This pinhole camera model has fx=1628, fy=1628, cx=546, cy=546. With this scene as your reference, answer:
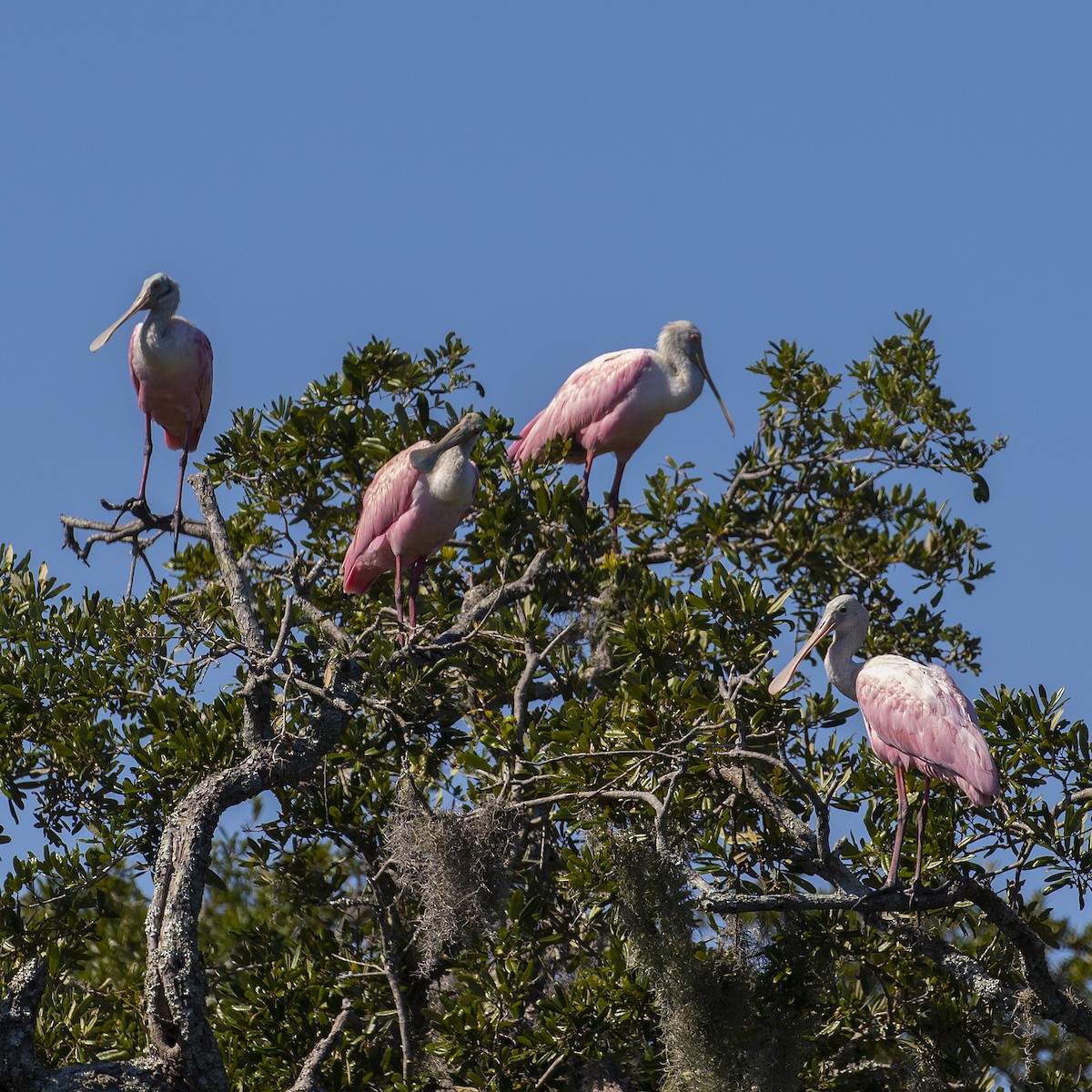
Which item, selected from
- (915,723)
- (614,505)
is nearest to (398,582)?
(614,505)

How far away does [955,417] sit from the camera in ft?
29.5

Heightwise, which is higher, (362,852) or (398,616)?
(398,616)

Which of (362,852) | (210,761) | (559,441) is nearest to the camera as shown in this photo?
(210,761)

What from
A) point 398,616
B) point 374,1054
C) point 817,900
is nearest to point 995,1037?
point 817,900

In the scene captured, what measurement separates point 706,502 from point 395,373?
1.82 meters

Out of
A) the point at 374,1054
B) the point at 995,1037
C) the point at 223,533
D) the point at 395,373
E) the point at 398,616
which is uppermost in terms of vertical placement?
the point at 395,373

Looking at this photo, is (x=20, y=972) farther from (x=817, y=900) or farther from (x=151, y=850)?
(x=817, y=900)

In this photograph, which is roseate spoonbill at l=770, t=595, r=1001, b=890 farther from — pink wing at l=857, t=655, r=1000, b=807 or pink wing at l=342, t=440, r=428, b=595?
pink wing at l=342, t=440, r=428, b=595

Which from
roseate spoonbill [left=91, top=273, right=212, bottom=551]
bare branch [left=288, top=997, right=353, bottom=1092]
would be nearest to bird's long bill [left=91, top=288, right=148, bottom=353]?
roseate spoonbill [left=91, top=273, right=212, bottom=551]

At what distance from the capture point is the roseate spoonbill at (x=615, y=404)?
10695 mm

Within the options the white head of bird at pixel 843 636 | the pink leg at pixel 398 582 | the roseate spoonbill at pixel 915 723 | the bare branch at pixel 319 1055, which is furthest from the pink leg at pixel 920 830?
the pink leg at pixel 398 582

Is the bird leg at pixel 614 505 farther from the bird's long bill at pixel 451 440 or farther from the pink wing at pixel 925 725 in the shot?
the pink wing at pixel 925 725

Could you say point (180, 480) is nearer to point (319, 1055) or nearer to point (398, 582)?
point (398, 582)

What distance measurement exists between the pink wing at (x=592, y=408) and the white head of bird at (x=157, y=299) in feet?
7.73
